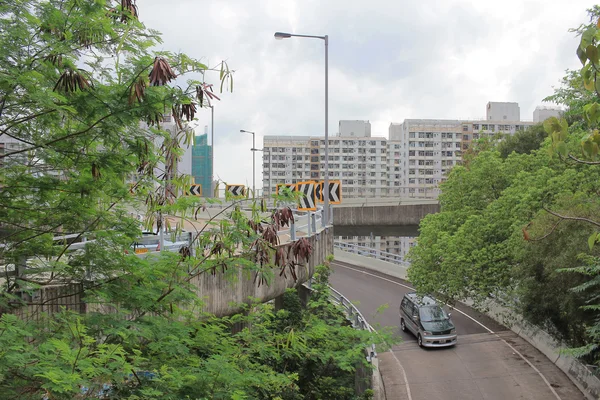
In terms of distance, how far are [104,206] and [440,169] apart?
112m

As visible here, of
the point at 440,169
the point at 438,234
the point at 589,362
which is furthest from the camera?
the point at 440,169

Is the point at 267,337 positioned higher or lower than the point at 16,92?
lower

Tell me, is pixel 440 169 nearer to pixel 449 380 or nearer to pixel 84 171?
pixel 449 380

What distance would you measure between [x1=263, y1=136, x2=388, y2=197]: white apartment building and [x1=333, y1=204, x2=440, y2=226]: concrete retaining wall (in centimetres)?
8147

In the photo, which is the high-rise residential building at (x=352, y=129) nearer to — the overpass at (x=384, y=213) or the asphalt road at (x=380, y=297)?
the asphalt road at (x=380, y=297)

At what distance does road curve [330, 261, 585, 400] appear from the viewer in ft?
53.4

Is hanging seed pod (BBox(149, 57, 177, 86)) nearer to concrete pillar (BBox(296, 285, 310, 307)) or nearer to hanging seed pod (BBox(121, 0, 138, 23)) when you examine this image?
hanging seed pod (BBox(121, 0, 138, 23))

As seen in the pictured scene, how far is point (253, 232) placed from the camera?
21.8 ft

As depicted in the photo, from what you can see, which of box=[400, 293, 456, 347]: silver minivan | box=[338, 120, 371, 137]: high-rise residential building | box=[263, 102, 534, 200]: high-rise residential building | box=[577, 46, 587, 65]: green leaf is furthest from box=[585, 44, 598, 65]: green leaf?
box=[338, 120, 371, 137]: high-rise residential building

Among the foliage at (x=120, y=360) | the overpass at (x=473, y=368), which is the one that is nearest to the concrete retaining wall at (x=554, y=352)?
the overpass at (x=473, y=368)

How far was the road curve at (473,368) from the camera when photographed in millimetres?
16266

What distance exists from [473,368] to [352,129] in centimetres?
9999

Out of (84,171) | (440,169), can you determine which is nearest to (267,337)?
(84,171)

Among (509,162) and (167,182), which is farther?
(509,162)
